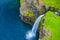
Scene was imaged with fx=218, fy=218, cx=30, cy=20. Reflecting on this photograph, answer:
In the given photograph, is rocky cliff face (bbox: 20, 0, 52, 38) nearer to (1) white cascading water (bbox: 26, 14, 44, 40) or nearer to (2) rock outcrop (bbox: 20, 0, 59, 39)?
(2) rock outcrop (bbox: 20, 0, 59, 39)

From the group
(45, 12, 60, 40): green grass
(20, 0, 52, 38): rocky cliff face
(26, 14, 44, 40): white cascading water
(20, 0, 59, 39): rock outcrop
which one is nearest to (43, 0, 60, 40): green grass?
(45, 12, 60, 40): green grass

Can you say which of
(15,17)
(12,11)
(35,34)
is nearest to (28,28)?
(35,34)

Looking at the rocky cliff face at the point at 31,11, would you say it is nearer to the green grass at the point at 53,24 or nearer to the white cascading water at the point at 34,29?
the white cascading water at the point at 34,29

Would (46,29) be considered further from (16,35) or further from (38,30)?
(16,35)

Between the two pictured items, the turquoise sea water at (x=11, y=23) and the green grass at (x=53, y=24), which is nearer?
the green grass at (x=53, y=24)

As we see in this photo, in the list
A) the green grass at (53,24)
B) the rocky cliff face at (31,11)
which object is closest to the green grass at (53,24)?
the green grass at (53,24)

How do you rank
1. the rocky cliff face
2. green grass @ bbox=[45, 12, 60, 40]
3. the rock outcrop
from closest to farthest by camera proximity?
green grass @ bbox=[45, 12, 60, 40] < the rock outcrop < the rocky cliff face

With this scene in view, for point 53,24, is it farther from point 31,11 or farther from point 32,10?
point 31,11

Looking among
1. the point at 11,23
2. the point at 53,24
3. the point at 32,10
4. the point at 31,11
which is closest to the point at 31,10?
the point at 31,11
